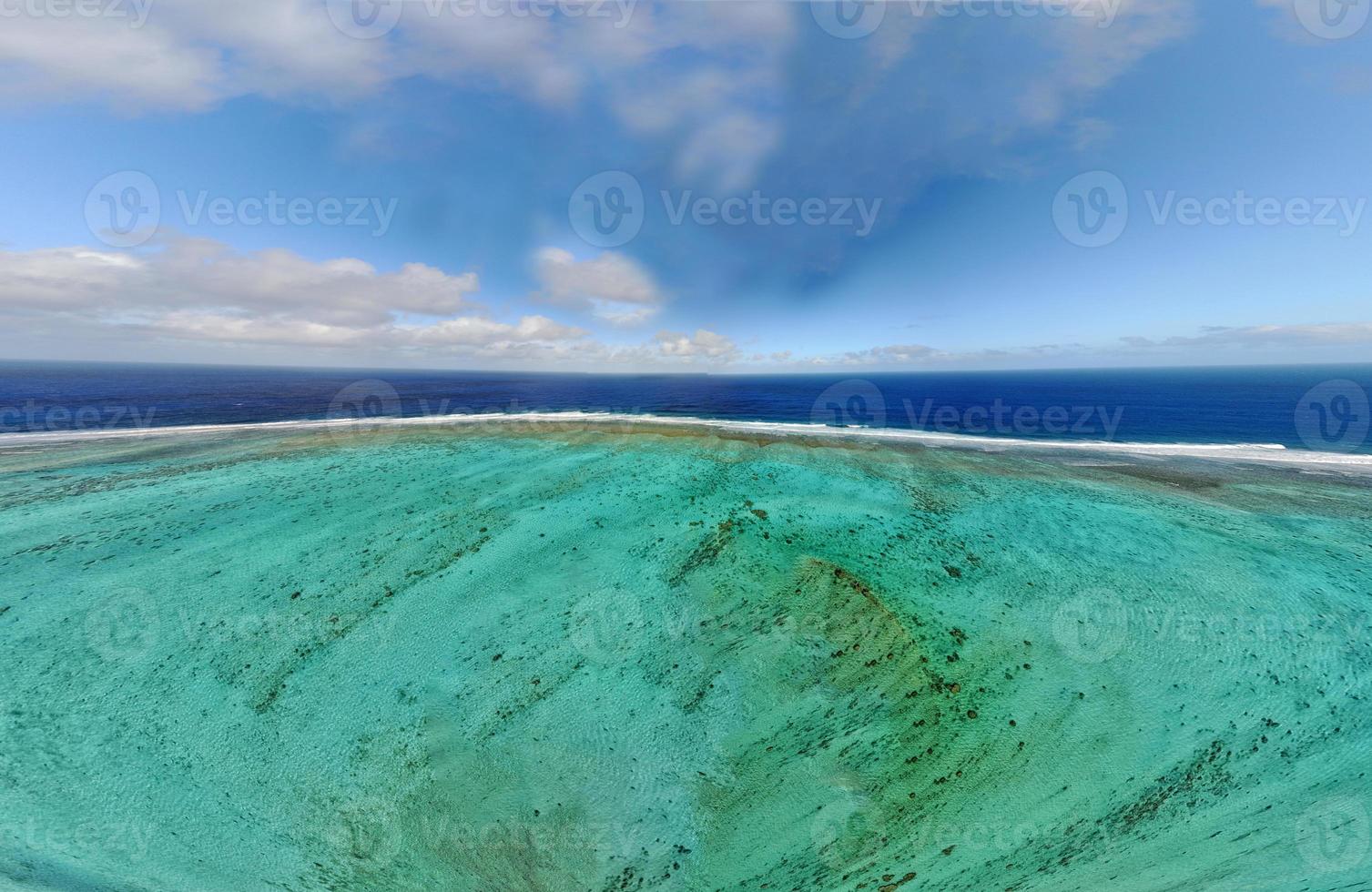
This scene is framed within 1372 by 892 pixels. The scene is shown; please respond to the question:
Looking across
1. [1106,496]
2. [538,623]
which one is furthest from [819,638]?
[1106,496]

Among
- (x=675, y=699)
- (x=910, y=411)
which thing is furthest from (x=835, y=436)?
(x=675, y=699)

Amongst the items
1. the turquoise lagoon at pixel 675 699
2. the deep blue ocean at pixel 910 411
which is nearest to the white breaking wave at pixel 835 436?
the deep blue ocean at pixel 910 411

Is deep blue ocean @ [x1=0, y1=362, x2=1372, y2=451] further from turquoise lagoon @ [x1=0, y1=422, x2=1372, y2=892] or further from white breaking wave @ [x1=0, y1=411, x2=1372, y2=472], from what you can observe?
turquoise lagoon @ [x1=0, y1=422, x2=1372, y2=892]

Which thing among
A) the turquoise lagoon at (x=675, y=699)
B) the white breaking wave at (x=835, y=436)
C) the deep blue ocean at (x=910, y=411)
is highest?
the deep blue ocean at (x=910, y=411)

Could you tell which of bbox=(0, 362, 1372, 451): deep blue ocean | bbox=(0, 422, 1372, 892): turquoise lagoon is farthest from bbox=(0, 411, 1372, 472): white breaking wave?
bbox=(0, 422, 1372, 892): turquoise lagoon

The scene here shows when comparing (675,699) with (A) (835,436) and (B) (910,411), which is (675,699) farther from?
(B) (910,411)

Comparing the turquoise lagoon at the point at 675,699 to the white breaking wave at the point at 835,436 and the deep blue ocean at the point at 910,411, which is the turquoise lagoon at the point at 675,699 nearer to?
the white breaking wave at the point at 835,436

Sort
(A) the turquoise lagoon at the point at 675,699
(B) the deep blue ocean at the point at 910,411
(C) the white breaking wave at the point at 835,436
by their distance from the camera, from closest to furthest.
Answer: (A) the turquoise lagoon at the point at 675,699 → (C) the white breaking wave at the point at 835,436 → (B) the deep blue ocean at the point at 910,411
